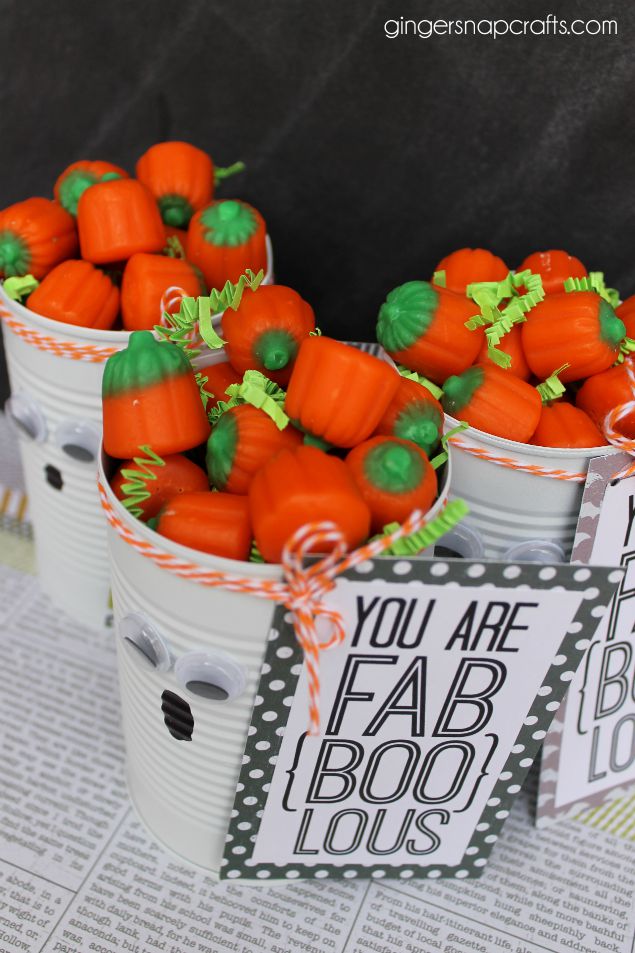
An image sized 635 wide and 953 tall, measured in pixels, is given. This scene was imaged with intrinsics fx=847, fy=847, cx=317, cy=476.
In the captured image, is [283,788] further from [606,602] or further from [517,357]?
[517,357]

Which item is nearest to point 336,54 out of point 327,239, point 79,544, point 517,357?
point 327,239

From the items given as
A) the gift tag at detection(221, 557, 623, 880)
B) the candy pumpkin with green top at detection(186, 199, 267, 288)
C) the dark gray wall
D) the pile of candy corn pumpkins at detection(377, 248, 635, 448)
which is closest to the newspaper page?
the gift tag at detection(221, 557, 623, 880)

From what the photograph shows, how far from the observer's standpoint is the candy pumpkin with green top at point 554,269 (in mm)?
889

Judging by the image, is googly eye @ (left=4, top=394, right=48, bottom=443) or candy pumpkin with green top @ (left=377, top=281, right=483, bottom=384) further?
googly eye @ (left=4, top=394, right=48, bottom=443)

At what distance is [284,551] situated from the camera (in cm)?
57

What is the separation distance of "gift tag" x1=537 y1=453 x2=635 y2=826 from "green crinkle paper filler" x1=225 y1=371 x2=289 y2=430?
0.95ft

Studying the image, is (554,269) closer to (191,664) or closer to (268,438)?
(268,438)

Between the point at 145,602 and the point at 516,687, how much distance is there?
314 mm

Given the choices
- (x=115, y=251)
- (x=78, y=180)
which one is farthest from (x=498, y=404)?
(x=78, y=180)

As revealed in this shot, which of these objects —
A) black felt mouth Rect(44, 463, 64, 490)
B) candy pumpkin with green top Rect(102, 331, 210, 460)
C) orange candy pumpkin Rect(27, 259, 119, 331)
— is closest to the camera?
candy pumpkin with green top Rect(102, 331, 210, 460)

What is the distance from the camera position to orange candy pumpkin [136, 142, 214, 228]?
3.28 feet

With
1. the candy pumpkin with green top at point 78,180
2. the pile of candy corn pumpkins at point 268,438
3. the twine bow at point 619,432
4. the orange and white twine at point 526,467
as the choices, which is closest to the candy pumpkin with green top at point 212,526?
the pile of candy corn pumpkins at point 268,438

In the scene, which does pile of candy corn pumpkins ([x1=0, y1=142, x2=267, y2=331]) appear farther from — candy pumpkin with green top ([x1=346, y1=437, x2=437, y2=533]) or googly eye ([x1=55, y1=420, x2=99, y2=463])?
candy pumpkin with green top ([x1=346, y1=437, x2=437, y2=533])

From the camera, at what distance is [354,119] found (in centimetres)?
106
